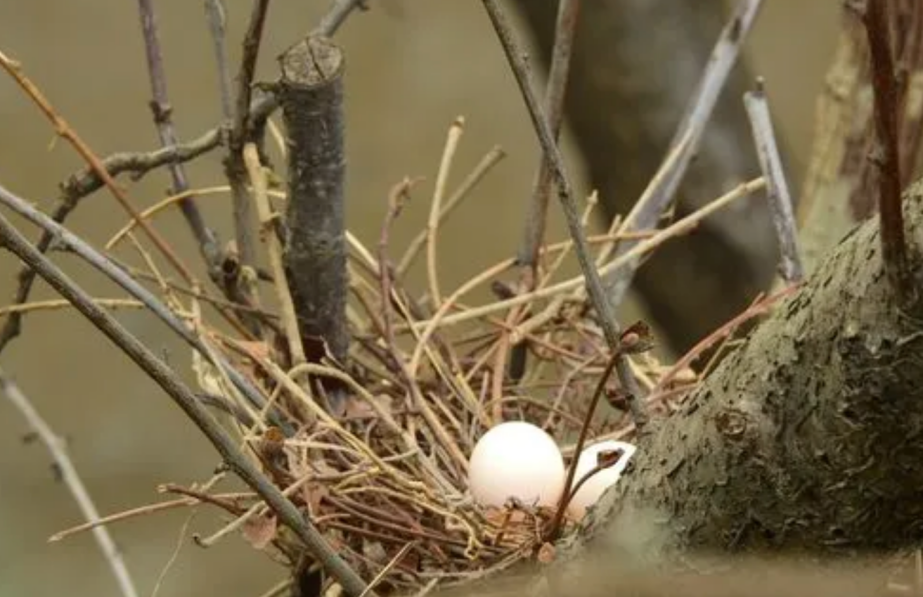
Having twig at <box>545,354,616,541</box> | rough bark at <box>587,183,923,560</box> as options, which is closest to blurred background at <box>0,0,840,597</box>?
twig at <box>545,354,616,541</box>

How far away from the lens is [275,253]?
2.43ft

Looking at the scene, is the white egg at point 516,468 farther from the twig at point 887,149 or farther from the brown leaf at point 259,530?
the twig at point 887,149

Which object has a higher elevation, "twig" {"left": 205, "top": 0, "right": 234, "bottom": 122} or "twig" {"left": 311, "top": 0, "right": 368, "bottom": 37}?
"twig" {"left": 205, "top": 0, "right": 234, "bottom": 122}

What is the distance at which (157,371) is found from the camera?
1.53 feet

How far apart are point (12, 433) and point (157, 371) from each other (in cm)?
180

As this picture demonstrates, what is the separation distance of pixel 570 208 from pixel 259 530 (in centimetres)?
16

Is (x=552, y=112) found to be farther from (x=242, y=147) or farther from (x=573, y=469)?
(x=573, y=469)

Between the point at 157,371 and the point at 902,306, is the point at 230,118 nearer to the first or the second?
the point at 157,371

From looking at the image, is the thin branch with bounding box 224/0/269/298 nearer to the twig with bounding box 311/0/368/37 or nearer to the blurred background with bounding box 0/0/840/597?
the twig with bounding box 311/0/368/37

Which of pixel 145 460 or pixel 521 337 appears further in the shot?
pixel 145 460

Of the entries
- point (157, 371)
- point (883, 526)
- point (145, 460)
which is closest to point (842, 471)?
point (883, 526)

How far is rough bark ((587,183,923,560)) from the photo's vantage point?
1.28 ft

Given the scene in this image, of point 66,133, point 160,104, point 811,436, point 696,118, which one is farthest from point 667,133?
point 811,436

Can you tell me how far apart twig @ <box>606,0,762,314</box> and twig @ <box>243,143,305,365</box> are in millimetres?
216
